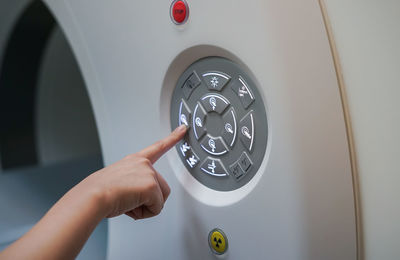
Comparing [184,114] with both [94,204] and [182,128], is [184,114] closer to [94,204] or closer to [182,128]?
[182,128]

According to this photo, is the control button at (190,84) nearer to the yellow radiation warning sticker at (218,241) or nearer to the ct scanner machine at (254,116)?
the ct scanner machine at (254,116)

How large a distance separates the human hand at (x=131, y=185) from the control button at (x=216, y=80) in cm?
A: 10

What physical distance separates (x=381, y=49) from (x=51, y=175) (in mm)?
988

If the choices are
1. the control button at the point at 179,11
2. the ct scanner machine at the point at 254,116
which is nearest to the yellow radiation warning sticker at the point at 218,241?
the ct scanner machine at the point at 254,116

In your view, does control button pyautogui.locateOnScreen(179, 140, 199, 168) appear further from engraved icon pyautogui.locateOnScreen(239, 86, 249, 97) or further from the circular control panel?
engraved icon pyautogui.locateOnScreen(239, 86, 249, 97)

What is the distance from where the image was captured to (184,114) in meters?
0.57

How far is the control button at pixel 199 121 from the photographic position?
0.55 m

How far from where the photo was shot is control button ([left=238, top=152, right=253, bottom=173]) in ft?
1.65

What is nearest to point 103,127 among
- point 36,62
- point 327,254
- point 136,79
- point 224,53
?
point 136,79

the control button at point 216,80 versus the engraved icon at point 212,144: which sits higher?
the control button at point 216,80

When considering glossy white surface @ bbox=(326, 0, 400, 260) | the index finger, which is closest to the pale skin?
the index finger

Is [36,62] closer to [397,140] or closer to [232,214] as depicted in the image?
[232,214]

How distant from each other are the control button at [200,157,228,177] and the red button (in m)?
0.20

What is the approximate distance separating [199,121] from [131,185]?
13 cm
